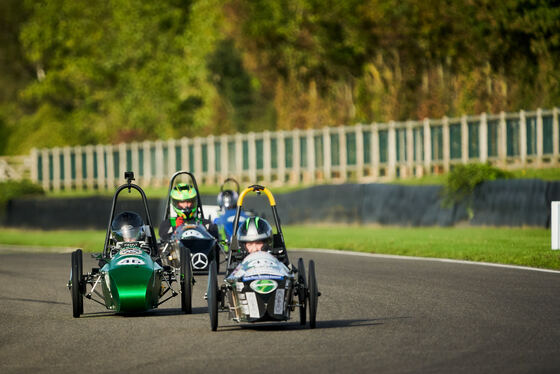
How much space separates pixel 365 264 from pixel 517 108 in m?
19.2

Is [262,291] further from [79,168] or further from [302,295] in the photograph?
[79,168]

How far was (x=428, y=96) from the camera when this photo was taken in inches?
1754

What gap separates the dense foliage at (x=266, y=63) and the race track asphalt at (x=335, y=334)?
2350 centimetres

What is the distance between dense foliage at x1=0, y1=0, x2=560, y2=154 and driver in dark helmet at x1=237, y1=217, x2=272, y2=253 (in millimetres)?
25911

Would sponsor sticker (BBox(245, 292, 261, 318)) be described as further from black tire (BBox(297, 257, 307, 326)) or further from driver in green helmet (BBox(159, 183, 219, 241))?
driver in green helmet (BBox(159, 183, 219, 241))

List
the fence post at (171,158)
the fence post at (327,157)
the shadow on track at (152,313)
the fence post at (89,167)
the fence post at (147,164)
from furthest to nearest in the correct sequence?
the fence post at (89,167)
the fence post at (147,164)
the fence post at (171,158)
the fence post at (327,157)
the shadow on track at (152,313)

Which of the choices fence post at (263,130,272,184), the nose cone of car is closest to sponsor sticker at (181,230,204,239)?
the nose cone of car

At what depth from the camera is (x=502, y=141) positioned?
109 feet

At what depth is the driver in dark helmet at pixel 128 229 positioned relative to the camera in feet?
45.6

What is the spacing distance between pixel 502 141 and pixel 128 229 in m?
21.0

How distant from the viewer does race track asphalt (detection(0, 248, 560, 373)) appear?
932cm

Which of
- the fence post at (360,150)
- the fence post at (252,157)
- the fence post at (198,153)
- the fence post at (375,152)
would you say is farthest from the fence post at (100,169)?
the fence post at (375,152)

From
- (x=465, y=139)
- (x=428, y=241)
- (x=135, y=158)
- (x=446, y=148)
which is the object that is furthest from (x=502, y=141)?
(x=135, y=158)

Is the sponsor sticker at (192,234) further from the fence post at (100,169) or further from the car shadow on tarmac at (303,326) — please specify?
the fence post at (100,169)
